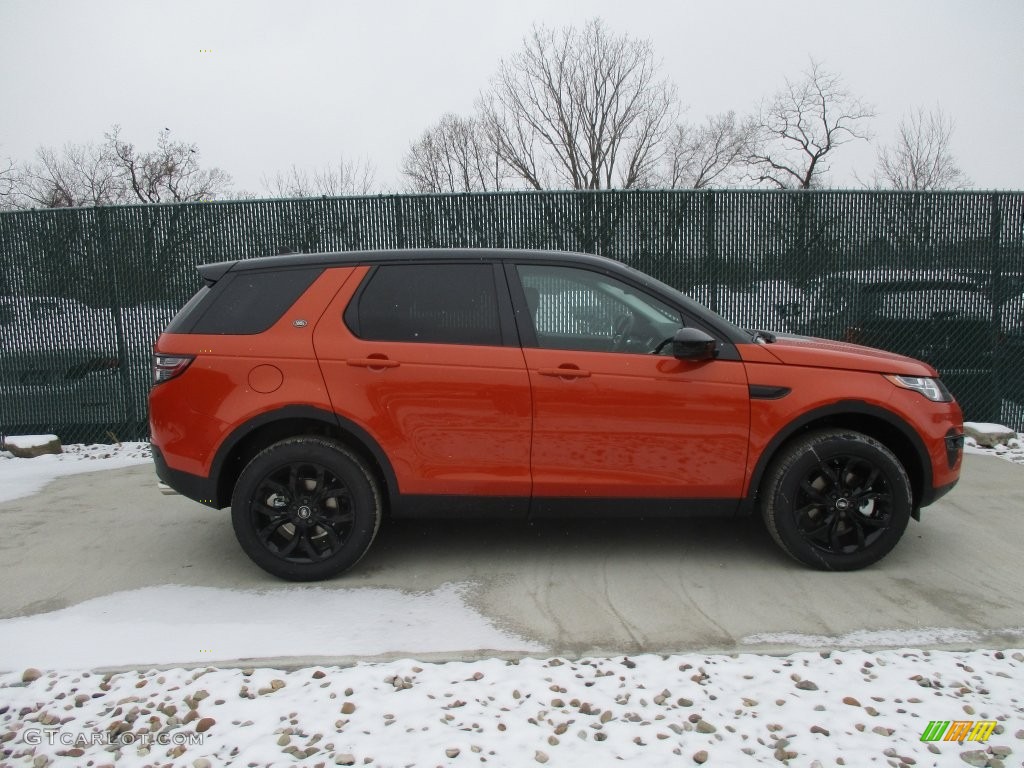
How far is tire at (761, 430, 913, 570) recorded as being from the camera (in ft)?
12.6

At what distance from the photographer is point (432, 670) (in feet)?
9.77

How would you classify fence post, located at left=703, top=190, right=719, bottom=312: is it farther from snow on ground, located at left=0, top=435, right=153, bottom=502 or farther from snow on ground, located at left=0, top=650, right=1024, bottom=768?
snow on ground, located at left=0, top=435, right=153, bottom=502

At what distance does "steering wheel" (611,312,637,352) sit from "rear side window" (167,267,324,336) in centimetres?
163

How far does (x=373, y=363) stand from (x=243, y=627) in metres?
1.40

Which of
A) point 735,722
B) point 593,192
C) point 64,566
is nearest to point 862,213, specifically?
point 593,192

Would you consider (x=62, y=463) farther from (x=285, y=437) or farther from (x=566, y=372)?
(x=566, y=372)

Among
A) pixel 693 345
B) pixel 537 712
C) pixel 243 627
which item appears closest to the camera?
pixel 537 712

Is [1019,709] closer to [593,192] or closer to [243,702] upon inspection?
[243,702]

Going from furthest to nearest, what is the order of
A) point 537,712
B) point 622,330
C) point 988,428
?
point 988,428, point 622,330, point 537,712

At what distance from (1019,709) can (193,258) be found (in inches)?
296

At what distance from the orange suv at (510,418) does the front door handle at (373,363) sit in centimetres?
1

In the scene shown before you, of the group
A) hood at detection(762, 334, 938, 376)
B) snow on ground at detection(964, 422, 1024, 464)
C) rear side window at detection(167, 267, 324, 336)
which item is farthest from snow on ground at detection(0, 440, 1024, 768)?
snow on ground at detection(964, 422, 1024, 464)

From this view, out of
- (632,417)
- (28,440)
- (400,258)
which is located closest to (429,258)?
(400,258)

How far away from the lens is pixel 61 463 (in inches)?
278
